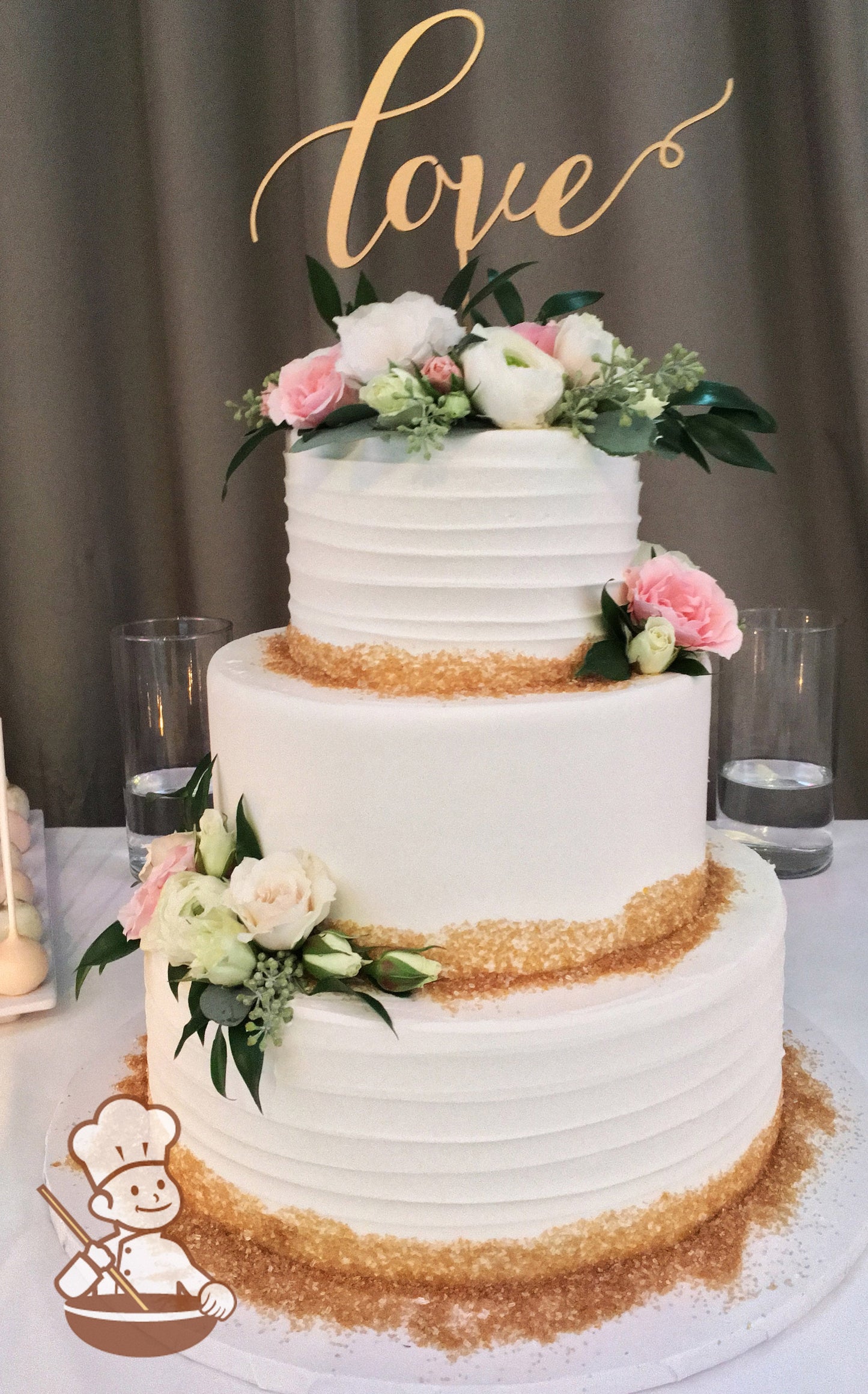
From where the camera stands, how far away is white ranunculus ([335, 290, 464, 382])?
1103mm

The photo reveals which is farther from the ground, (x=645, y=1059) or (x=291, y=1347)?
(x=645, y=1059)

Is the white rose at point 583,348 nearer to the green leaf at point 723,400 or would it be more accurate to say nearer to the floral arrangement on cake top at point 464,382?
the floral arrangement on cake top at point 464,382

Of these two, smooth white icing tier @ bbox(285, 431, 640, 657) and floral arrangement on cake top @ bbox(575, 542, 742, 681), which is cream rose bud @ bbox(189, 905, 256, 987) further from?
floral arrangement on cake top @ bbox(575, 542, 742, 681)

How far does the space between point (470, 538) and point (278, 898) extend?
0.37 metres

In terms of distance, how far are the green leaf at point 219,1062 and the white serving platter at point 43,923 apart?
0.58 m

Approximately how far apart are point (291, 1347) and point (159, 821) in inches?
43.6

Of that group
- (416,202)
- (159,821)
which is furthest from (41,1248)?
(416,202)

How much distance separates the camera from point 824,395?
2.31 m

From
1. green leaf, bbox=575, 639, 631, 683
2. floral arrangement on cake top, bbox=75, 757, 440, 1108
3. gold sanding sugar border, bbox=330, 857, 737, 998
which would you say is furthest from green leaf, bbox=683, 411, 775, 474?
floral arrangement on cake top, bbox=75, 757, 440, 1108

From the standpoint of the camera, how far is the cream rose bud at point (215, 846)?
3.86ft

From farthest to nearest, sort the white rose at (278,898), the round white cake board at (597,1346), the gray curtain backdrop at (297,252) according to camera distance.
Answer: the gray curtain backdrop at (297,252) < the white rose at (278,898) < the round white cake board at (597,1346)

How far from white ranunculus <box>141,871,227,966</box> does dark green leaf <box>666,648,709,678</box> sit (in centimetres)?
50

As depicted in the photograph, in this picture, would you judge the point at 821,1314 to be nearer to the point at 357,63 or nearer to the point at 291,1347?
the point at 291,1347

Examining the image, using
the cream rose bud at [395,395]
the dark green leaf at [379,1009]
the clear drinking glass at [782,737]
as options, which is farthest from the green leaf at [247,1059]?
the clear drinking glass at [782,737]
